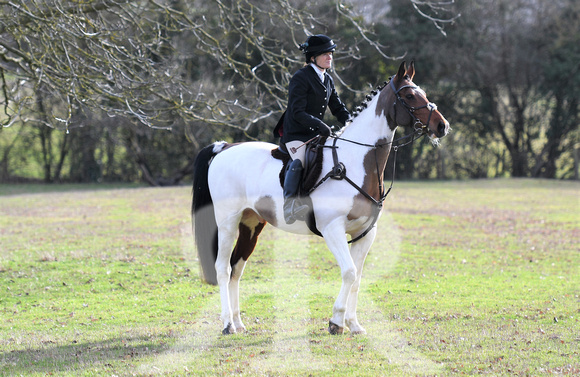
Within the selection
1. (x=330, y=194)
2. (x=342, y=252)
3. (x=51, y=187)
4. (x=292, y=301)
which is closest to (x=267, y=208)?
(x=330, y=194)

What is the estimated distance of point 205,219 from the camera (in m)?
8.03

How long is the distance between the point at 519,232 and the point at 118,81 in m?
10.9

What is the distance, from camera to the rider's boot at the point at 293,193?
6.70 m

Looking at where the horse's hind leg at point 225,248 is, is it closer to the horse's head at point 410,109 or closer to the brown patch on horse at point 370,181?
the brown patch on horse at point 370,181

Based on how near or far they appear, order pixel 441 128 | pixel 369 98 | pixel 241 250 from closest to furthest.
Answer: pixel 441 128, pixel 369 98, pixel 241 250

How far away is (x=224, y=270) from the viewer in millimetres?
7598

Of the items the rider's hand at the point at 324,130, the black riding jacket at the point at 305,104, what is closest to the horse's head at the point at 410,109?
the rider's hand at the point at 324,130

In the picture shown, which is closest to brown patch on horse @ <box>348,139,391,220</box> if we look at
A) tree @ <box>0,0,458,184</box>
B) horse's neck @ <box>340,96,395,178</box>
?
horse's neck @ <box>340,96,395,178</box>

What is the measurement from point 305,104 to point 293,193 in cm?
99

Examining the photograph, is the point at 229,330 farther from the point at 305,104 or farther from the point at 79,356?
the point at 305,104

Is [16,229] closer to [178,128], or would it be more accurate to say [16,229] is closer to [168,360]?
Answer: [168,360]

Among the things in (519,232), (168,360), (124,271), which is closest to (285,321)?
(168,360)

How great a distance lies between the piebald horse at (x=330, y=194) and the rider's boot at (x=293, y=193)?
19cm

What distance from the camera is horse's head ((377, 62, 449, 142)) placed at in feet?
20.8
